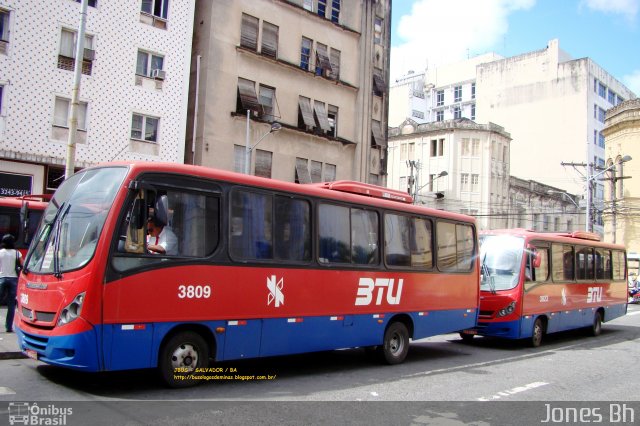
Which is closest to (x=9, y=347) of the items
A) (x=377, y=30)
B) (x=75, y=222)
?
(x=75, y=222)

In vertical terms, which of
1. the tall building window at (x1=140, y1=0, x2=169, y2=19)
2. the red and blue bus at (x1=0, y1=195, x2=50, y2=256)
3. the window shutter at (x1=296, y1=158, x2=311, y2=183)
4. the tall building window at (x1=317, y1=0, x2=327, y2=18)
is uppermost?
the tall building window at (x1=317, y1=0, x2=327, y2=18)

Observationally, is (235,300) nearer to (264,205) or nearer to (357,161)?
(264,205)

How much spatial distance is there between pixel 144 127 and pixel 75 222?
18.1 meters

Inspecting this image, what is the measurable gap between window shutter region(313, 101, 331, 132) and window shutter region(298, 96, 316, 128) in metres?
0.39

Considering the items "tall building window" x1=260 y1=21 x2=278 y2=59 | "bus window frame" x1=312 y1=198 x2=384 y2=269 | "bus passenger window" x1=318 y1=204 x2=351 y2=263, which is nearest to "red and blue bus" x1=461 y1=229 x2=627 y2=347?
"bus window frame" x1=312 y1=198 x2=384 y2=269

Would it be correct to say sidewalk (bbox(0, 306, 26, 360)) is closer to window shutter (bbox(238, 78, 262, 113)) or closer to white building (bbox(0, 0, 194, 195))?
white building (bbox(0, 0, 194, 195))

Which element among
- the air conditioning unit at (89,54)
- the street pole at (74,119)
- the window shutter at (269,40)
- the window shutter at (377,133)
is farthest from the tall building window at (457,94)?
the street pole at (74,119)

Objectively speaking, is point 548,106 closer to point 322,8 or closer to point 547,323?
point 322,8

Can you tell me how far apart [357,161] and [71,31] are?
1629cm

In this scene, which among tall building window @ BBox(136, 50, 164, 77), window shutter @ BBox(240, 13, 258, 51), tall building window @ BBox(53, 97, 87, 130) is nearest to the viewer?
tall building window @ BBox(53, 97, 87, 130)

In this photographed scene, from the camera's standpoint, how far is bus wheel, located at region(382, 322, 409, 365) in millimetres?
11289

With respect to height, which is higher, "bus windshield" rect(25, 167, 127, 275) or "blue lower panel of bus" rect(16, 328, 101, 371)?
"bus windshield" rect(25, 167, 127, 275)

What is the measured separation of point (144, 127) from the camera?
24.9 metres

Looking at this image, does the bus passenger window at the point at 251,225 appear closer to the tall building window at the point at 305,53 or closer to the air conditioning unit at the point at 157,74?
the air conditioning unit at the point at 157,74
